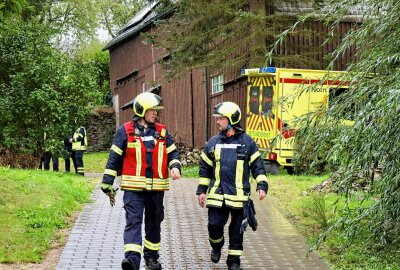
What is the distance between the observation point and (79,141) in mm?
23141

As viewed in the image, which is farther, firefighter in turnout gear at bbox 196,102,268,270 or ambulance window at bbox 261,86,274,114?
ambulance window at bbox 261,86,274,114

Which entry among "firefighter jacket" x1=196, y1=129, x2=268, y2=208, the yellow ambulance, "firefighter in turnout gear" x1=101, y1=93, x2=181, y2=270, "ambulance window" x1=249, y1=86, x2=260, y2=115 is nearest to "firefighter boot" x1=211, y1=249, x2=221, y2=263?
"firefighter jacket" x1=196, y1=129, x2=268, y2=208

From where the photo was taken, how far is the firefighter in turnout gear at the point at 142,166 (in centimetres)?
894

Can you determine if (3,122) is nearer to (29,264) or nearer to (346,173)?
(29,264)

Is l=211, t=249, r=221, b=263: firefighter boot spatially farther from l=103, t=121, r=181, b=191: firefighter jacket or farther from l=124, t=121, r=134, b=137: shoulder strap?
l=124, t=121, r=134, b=137: shoulder strap

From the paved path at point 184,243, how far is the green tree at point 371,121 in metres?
1.17

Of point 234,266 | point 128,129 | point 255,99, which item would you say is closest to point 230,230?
point 234,266

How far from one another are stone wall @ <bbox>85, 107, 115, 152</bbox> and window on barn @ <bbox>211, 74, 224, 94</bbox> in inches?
684

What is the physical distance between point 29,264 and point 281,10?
1728 cm

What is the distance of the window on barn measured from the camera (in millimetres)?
29422

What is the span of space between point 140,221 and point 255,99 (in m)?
13.7

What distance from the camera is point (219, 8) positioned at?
2417 centimetres

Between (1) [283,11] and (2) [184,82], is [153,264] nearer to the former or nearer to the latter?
(1) [283,11]

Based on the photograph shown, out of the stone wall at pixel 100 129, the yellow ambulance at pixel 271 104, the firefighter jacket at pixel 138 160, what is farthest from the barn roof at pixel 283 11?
the stone wall at pixel 100 129
